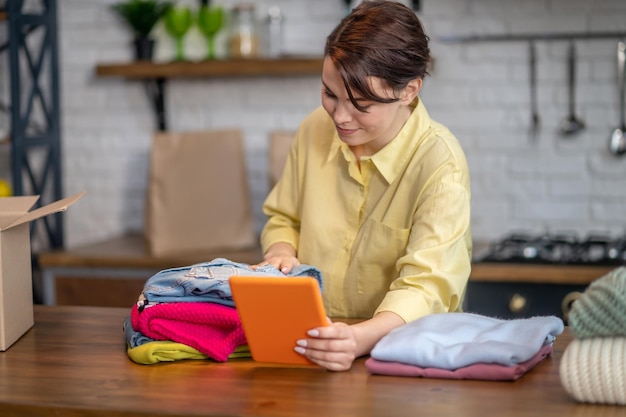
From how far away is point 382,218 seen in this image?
227 centimetres

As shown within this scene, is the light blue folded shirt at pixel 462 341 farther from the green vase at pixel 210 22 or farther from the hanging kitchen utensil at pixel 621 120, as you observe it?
the green vase at pixel 210 22

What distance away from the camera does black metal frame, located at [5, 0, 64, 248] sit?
3900 mm

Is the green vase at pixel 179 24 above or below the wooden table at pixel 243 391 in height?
above

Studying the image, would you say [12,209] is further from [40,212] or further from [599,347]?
[599,347]

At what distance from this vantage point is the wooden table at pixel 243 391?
1.51m

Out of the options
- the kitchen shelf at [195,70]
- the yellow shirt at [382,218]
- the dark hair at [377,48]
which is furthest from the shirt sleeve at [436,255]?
the kitchen shelf at [195,70]

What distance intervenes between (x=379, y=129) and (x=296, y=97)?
76.1 inches

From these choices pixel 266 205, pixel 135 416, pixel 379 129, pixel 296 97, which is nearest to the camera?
pixel 135 416

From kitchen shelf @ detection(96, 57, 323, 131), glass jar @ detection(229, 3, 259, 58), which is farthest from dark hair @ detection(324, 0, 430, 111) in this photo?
glass jar @ detection(229, 3, 259, 58)

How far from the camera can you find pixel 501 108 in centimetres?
382

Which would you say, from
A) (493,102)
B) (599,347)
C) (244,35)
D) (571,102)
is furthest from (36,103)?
(599,347)

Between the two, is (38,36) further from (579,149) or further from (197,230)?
(579,149)

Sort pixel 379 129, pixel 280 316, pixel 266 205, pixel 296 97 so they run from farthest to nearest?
pixel 296 97 < pixel 266 205 < pixel 379 129 < pixel 280 316

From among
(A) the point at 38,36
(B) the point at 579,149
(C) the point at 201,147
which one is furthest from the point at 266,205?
(A) the point at 38,36
